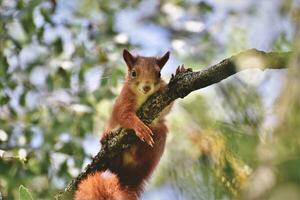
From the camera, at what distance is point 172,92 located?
1827mm

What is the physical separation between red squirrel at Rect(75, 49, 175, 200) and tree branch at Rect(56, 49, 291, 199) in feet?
0.12

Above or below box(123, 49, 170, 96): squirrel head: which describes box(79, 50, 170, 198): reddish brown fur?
below

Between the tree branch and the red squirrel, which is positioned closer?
the tree branch

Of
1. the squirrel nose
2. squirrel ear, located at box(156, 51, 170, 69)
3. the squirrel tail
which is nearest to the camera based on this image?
the squirrel tail

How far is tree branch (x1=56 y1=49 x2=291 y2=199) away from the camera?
136 centimetres

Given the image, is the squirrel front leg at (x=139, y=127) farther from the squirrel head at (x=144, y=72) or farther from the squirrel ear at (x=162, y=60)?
the squirrel ear at (x=162, y=60)

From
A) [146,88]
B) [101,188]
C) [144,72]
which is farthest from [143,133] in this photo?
[144,72]

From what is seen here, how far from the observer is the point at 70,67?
3.38 metres

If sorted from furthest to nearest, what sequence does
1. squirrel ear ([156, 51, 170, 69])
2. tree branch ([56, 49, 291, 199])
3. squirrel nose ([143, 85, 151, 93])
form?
1. squirrel ear ([156, 51, 170, 69])
2. squirrel nose ([143, 85, 151, 93])
3. tree branch ([56, 49, 291, 199])

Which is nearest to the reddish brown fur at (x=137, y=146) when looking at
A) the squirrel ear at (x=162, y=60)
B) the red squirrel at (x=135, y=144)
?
the red squirrel at (x=135, y=144)

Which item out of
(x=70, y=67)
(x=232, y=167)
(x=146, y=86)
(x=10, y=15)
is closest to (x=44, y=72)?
(x=70, y=67)

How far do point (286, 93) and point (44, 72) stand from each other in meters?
3.00

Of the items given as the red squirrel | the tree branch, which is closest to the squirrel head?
the red squirrel

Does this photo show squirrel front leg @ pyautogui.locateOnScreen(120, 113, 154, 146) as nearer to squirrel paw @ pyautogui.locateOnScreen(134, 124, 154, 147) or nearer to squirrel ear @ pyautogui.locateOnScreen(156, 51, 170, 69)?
squirrel paw @ pyautogui.locateOnScreen(134, 124, 154, 147)
